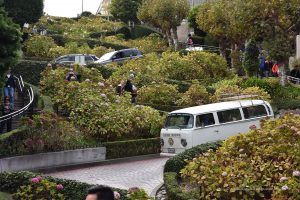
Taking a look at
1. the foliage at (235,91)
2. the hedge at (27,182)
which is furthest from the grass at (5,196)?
the foliage at (235,91)

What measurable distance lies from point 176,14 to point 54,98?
87.5ft

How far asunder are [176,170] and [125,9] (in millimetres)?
50095

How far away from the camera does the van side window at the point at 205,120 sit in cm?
1959

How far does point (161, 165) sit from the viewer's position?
63.7 ft

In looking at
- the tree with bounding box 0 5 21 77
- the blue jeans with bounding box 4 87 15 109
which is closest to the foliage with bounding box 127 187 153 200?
the tree with bounding box 0 5 21 77

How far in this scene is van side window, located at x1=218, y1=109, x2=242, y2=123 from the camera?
20094 millimetres

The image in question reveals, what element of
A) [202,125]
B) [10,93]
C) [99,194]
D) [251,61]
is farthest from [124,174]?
[251,61]

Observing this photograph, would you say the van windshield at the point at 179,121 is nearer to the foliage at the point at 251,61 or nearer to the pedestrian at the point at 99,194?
the foliage at the point at 251,61

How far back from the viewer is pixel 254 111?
2106cm

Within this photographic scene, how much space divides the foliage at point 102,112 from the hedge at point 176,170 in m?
4.21

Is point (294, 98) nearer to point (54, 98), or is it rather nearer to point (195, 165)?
point (54, 98)

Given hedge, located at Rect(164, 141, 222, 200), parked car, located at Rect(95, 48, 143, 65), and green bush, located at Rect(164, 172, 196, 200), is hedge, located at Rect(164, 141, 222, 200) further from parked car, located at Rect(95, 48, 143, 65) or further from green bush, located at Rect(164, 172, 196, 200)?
parked car, located at Rect(95, 48, 143, 65)

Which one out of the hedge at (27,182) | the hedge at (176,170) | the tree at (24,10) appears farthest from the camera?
the tree at (24,10)

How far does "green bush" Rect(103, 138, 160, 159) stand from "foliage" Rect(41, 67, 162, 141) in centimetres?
70
